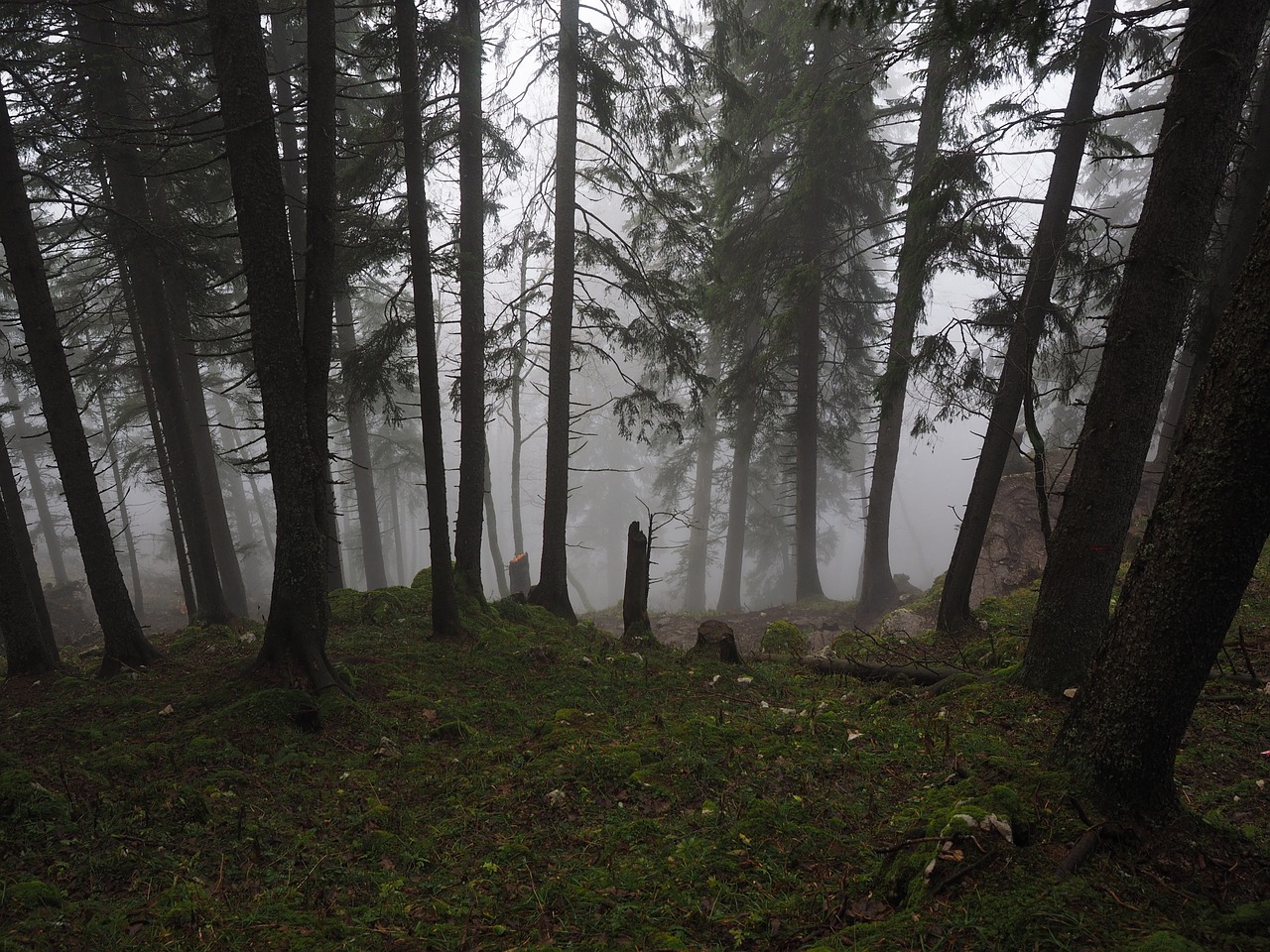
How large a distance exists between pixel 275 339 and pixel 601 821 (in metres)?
4.96

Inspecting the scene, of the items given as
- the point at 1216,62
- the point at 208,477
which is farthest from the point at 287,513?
the point at 208,477

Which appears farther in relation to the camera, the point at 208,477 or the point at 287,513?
the point at 208,477

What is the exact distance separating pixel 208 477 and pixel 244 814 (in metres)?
12.1

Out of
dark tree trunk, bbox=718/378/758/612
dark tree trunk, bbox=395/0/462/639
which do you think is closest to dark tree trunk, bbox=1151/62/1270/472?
dark tree trunk, bbox=395/0/462/639

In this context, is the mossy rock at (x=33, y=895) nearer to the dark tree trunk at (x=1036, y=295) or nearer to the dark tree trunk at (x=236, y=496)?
the dark tree trunk at (x=1036, y=295)

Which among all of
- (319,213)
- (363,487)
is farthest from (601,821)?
(363,487)

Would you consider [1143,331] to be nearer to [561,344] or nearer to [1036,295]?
[1036,295]

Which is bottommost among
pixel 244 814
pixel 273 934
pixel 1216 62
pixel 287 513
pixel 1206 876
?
pixel 1206 876

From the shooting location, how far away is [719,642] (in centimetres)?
810

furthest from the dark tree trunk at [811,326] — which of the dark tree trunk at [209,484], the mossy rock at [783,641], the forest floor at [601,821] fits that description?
the dark tree trunk at [209,484]

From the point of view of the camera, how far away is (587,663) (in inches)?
301

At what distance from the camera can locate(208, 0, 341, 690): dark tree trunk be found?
224 inches

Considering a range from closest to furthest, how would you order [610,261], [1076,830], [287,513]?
[1076,830] < [287,513] < [610,261]

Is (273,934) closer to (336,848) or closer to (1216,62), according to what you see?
(336,848)
